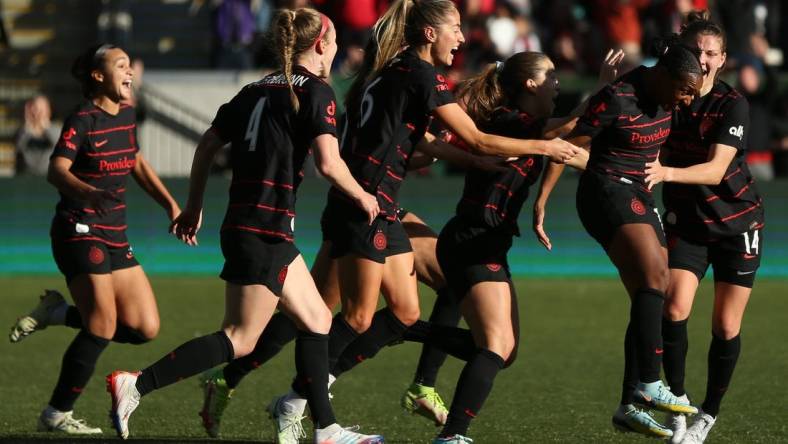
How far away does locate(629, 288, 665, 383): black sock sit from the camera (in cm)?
613

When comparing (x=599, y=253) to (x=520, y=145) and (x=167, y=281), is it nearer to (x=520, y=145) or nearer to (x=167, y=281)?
(x=167, y=281)

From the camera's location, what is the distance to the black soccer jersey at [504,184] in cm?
630

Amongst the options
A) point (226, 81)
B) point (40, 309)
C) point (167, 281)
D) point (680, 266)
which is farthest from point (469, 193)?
point (226, 81)

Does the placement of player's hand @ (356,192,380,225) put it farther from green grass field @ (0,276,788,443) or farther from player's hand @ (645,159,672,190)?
green grass field @ (0,276,788,443)

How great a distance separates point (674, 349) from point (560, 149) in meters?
1.29

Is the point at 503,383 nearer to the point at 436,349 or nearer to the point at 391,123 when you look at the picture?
the point at 436,349

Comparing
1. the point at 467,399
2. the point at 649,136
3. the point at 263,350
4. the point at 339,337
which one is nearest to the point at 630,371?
the point at 467,399

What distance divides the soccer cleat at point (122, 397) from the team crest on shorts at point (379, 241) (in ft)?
3.90

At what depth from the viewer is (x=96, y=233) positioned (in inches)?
276

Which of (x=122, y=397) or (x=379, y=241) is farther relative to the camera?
(x=379, y=241)

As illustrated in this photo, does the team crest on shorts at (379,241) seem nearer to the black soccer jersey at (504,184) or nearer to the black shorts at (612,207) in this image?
the black soccer jersey at (504,184)

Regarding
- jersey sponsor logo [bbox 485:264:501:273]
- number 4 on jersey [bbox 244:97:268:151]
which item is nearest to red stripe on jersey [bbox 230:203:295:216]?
number 4 on jersey [bbox 244:97:268:151]

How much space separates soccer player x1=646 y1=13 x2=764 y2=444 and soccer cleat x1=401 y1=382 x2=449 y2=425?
1.12 metres

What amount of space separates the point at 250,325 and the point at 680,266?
6.56 feet
